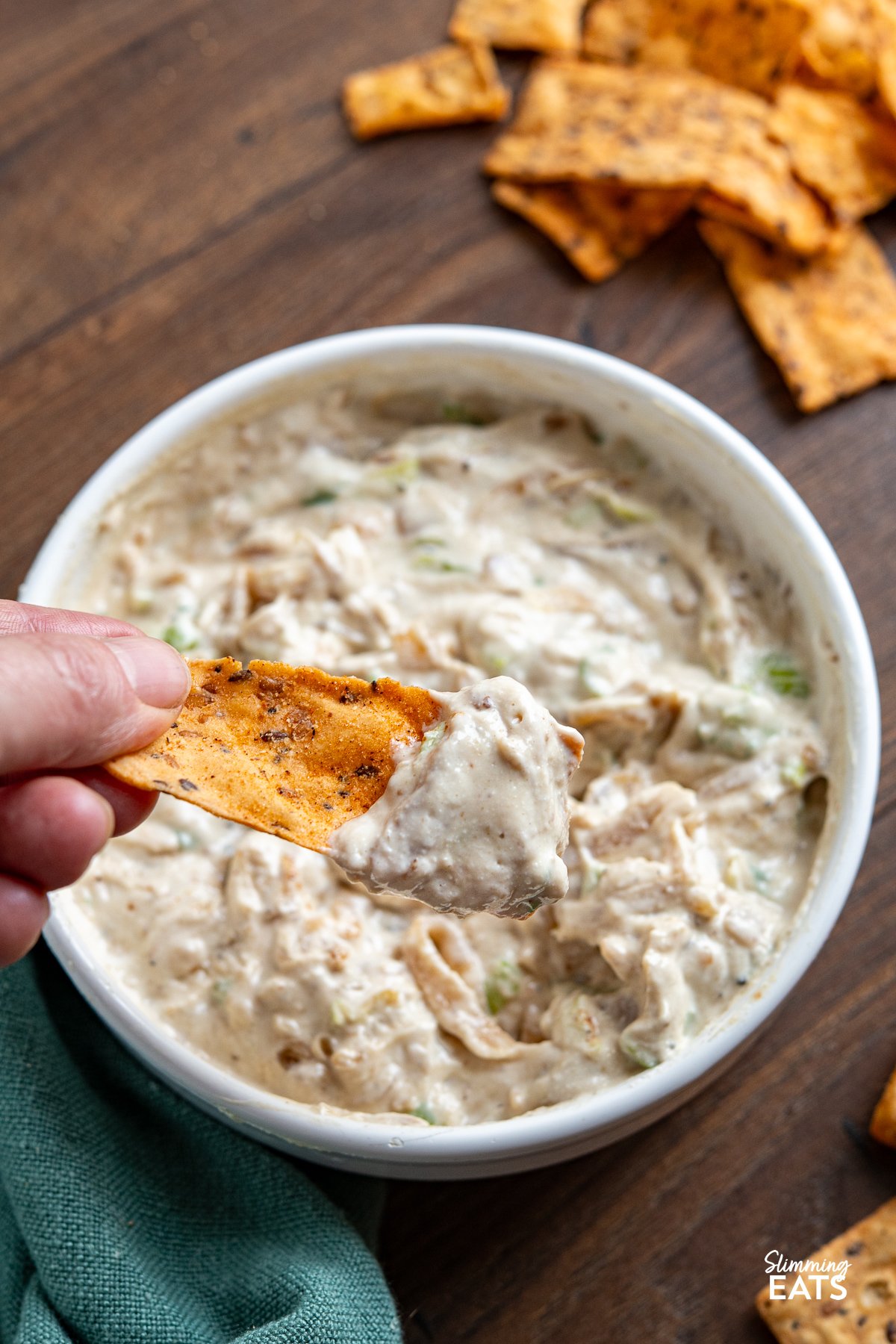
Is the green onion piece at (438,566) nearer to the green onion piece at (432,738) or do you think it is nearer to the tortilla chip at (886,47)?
the green onion piece at (432,738)

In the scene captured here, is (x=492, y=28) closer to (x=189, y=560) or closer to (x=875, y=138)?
(x=875, y=138)

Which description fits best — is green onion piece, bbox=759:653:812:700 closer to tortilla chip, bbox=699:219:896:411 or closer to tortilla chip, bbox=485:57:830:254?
tortilla chip, bbox=699:219:896:411

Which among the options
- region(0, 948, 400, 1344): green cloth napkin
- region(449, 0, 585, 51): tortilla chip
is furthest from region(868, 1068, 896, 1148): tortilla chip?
region(449, 0, 585, 51): tortilla chip

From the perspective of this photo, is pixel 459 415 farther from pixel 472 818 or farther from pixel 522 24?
pixel 472 818

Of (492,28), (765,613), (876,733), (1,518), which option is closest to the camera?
(876,733)

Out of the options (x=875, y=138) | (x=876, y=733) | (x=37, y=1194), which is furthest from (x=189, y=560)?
(x=875, y=138)

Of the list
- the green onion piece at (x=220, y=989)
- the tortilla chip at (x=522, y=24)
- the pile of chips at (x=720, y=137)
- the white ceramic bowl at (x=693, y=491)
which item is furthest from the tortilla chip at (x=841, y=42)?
the green onion piece at (x=220, y=989)
